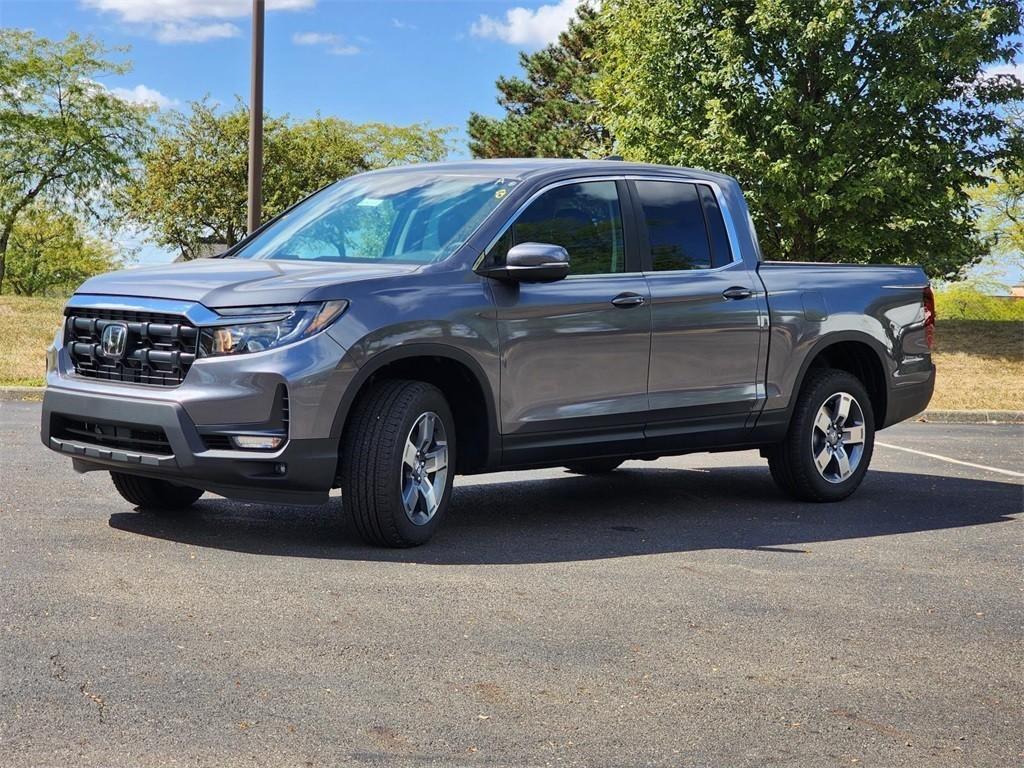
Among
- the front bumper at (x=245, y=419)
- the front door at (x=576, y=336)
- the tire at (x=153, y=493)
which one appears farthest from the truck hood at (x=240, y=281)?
the tire at (x=153, y=493)

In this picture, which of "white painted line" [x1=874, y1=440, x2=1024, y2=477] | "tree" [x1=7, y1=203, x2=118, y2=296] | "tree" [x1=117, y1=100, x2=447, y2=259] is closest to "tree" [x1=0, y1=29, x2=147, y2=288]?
"tree" [x1=117, y1=100, x2=447, y2=259]

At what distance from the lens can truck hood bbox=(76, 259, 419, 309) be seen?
6.54m

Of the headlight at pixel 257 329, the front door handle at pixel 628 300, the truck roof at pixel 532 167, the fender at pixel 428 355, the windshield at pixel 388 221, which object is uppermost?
the truck roof at pixel 532 167

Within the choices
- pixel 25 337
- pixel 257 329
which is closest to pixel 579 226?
pixel 257 329

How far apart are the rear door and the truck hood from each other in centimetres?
164

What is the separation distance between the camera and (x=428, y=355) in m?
6.97

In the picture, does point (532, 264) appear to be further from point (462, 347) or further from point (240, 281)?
point (240, 281)

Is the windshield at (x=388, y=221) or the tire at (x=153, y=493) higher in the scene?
the windshield at (x=388, y=221)

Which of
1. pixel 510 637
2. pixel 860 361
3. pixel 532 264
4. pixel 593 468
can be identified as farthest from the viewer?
pixel 593 468

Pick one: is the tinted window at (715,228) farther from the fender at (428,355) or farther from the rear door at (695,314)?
the fender at (428,355)

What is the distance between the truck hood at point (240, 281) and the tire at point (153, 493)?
1.15 meters

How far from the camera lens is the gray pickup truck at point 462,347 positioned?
21.4 feet

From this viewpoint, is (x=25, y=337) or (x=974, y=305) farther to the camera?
(x=974, y=305)

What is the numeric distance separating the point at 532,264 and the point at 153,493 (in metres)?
2.47
